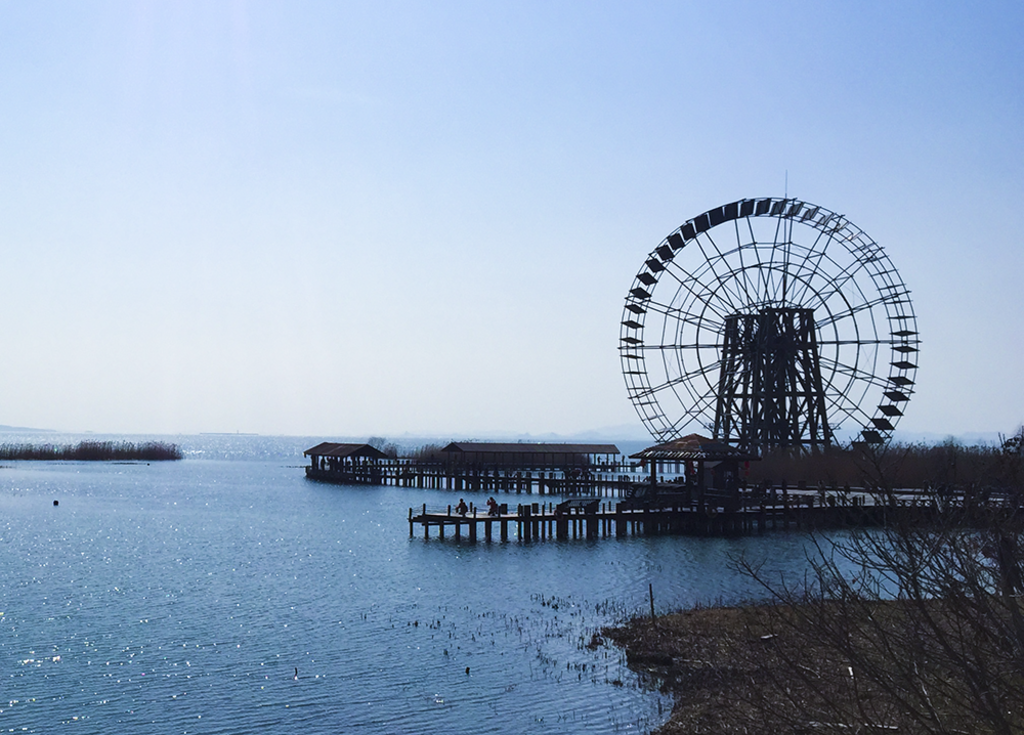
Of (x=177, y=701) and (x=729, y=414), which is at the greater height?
(x=729, y=414)

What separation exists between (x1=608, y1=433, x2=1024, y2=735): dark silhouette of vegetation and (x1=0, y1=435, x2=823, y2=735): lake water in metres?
1.57

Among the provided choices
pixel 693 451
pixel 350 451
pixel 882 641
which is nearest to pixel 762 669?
pixel 882 641

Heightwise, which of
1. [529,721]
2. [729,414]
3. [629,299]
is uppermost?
[629,299]

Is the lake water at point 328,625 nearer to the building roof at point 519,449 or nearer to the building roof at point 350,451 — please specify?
the building roof at point 519,449

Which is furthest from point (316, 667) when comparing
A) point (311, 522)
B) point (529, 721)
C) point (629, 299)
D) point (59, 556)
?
point (629, 299)

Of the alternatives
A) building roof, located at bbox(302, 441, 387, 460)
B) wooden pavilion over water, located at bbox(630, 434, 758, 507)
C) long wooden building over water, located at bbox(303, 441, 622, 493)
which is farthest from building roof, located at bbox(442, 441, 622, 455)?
wooden pavilion over water, located at bbox(630, 434, 758, 507)

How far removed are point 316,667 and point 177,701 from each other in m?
3.69

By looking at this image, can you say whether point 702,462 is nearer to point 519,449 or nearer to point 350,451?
point 519,449

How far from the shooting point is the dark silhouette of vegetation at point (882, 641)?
25.0 ft

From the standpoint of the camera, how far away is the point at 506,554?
42.1 m

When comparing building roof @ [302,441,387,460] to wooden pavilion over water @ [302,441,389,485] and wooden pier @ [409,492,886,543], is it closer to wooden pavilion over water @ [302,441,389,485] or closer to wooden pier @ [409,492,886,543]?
wooden pavilion over water @ [302,441,389,485]

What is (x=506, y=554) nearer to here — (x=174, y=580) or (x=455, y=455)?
(x=174, y=580)

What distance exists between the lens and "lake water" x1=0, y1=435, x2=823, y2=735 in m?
19.3

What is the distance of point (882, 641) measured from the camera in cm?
820
